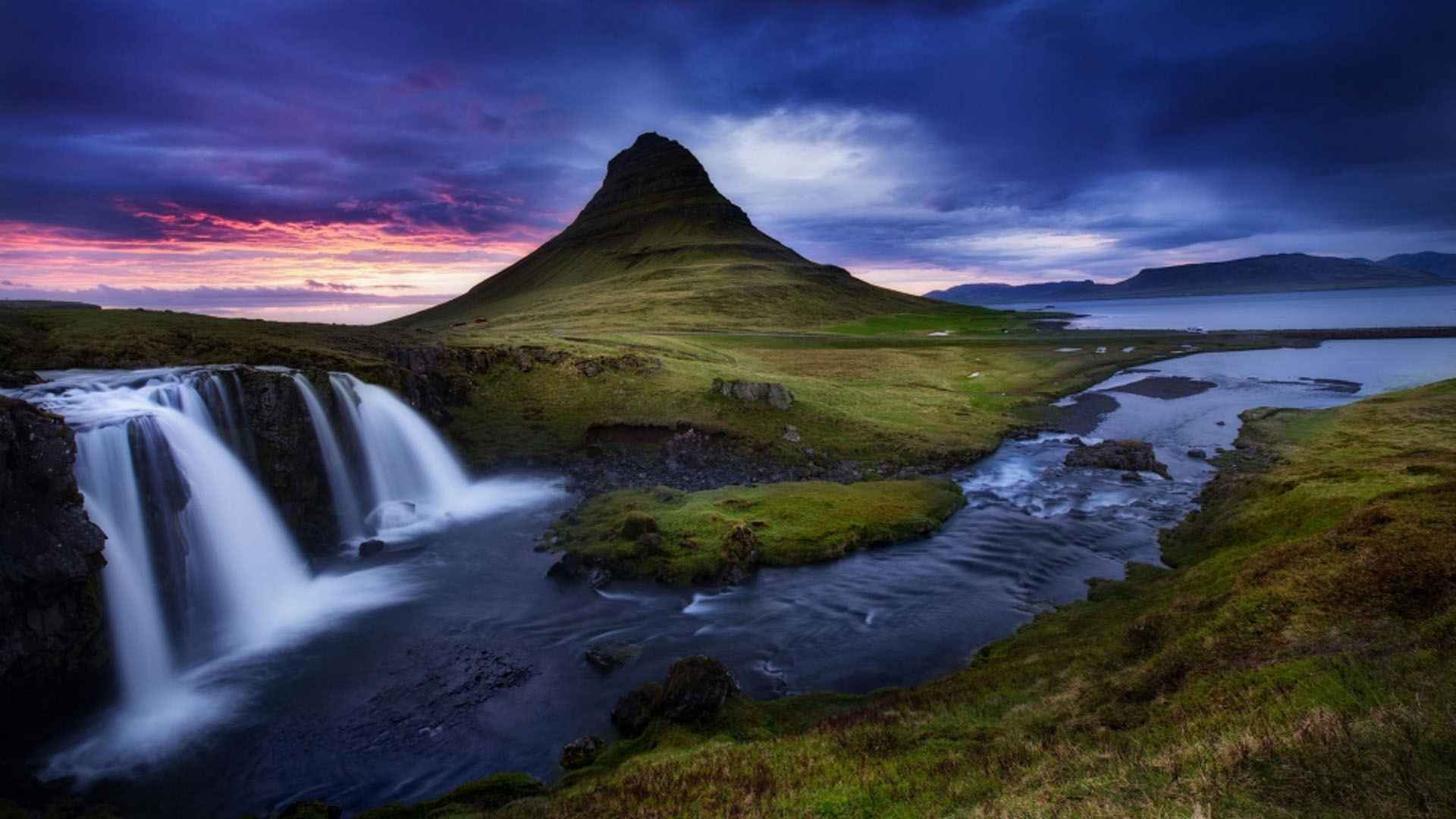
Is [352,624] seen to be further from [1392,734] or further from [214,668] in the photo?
[1392,734]

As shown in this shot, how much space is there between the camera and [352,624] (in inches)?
939

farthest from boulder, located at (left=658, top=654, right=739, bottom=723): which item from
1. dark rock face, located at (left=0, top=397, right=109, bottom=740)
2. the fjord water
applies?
dark rock face, located at (left=0, top=397, right=109, bottom=740)

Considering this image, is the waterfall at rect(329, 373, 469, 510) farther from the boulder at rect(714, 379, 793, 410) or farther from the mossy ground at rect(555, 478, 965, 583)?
the boulder at rect(714, 379, 793, 410)

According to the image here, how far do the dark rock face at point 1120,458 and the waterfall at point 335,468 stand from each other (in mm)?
42015

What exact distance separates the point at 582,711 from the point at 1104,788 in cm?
1351

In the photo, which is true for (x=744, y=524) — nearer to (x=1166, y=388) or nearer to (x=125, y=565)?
(x=125, y=565)

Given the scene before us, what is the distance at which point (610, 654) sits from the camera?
814 inches

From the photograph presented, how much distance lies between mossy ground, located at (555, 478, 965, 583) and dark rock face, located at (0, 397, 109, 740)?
49.7 ft

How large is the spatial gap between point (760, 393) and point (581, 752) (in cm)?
3788

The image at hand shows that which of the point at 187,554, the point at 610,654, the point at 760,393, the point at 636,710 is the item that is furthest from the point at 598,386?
the point at 636,710

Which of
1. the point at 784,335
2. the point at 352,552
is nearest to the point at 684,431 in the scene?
the point at 352,552

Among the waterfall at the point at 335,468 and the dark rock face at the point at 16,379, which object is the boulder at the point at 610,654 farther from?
the dark rock face at the point at 16,379

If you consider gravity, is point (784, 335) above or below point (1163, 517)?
above

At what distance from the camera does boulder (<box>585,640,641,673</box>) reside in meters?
20.3
